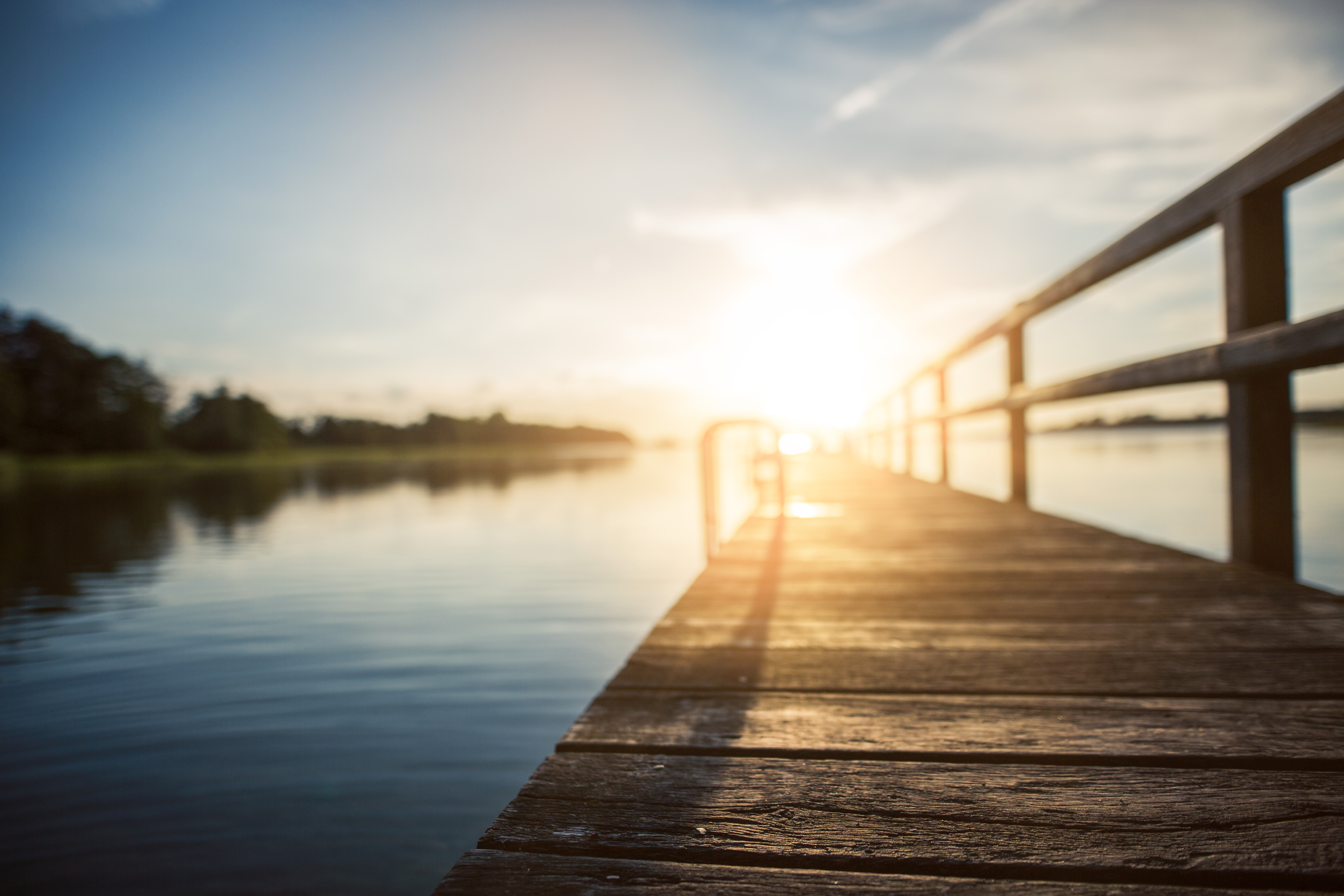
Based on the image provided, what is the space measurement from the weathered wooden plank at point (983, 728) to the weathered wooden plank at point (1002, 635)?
0.34 m

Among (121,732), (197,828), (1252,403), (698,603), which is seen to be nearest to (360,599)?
(121,732)

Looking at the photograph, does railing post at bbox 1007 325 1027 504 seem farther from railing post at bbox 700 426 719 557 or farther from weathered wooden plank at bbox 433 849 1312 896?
weathered wooden plank at bbox 433 849 1312 896

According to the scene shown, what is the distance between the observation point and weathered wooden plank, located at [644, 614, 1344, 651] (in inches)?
63.2

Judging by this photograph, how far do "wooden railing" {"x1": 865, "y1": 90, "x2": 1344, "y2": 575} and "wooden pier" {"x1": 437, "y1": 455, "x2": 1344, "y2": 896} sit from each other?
0.23m

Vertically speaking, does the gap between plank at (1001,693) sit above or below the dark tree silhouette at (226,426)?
below

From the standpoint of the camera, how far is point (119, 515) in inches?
653

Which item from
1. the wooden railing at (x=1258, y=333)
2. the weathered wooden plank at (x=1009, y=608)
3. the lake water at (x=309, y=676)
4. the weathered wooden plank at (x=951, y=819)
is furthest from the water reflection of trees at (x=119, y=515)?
the wooden railing at (x=1258, y=333)

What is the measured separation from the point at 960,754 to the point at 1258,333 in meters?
1.52

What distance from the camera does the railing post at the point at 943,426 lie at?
229 inches

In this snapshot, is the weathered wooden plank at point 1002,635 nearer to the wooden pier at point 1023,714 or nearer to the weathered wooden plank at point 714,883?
the wooden pier at point 1023,714

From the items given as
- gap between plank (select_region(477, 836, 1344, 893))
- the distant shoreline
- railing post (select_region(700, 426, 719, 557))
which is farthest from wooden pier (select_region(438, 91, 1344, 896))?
the distant shoreline

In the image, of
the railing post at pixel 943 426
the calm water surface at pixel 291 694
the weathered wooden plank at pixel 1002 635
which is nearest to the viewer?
the weathered wooden plank at pixel 1002 635

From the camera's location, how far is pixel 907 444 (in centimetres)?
830

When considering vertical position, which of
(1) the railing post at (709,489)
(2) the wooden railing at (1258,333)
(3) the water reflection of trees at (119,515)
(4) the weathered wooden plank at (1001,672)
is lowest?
(3) the water reflection of trees at (119,515)
